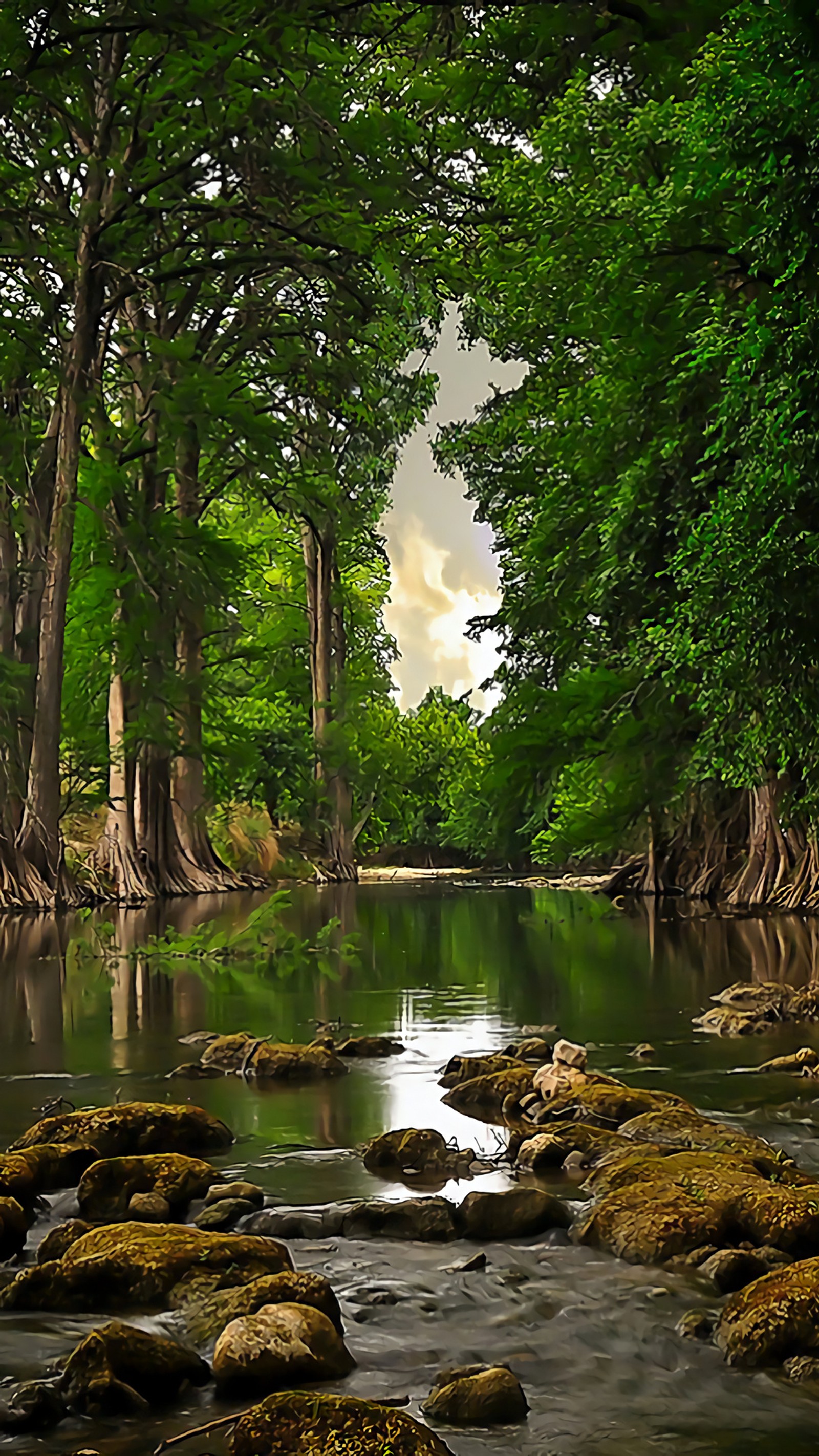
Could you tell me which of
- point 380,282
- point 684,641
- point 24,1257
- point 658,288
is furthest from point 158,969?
point 380,282

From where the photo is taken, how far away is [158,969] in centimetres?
1598

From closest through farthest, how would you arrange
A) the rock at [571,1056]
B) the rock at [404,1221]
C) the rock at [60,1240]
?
the rock at [60,1240] < the rock at [404,1221] < the rock at [571,1056]

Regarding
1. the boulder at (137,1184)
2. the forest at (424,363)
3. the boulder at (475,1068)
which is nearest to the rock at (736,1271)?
the boulder at (137,1184)

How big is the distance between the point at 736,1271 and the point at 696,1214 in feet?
1.66

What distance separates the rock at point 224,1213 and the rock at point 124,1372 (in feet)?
5.10

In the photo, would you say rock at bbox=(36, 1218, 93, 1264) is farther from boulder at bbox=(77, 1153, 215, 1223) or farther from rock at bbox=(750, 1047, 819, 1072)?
rock at bbox=(750, 1047, 819, 1072)

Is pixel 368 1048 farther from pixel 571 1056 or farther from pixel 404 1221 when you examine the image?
pixel 404 1221

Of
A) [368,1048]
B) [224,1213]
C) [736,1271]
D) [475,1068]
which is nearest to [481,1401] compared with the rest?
[736,1271]

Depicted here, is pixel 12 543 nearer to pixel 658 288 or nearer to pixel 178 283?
pixel 178 283

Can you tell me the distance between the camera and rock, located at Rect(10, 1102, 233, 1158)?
6.67m

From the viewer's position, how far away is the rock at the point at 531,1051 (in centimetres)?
925

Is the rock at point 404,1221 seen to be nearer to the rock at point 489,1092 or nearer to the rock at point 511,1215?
the rock at point 511,1215

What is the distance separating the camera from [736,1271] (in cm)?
481

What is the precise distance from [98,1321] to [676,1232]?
196 cm
